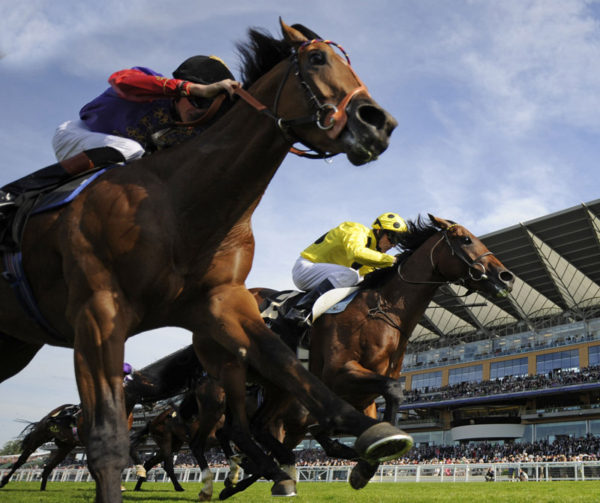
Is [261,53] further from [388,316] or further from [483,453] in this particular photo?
[483,453]

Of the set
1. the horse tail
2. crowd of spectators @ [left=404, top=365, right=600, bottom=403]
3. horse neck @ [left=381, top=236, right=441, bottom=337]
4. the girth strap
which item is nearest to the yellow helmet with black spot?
horse neck @ [left=381, top=236, right=441, bottom=337]

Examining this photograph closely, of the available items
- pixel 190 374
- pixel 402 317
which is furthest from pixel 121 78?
pixel 190 374

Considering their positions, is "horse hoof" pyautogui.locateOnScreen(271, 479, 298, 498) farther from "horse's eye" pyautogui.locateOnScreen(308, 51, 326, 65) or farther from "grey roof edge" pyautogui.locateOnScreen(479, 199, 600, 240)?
"grey roof edge" pyautogui.locateOnScreen(479, 199, 600, 240)

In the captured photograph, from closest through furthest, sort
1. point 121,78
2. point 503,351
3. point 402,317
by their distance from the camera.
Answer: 1. point 121,78
2. point 402,317
3. point 503,351

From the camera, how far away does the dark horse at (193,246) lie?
274 centimetres

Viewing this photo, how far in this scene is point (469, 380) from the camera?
5688cm

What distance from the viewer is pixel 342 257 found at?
7664mm

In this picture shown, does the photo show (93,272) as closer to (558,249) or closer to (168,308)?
(168,308)

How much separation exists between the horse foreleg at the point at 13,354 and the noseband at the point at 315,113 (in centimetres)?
233

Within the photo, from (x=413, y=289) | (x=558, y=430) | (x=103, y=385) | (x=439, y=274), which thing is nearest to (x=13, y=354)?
(x=103, y=385)

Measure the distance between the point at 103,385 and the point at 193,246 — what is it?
85 centimetres

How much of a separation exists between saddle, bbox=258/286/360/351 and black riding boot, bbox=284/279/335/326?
0.10m

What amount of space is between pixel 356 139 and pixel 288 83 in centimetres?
65

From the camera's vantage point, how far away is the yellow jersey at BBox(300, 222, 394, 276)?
7066mm
